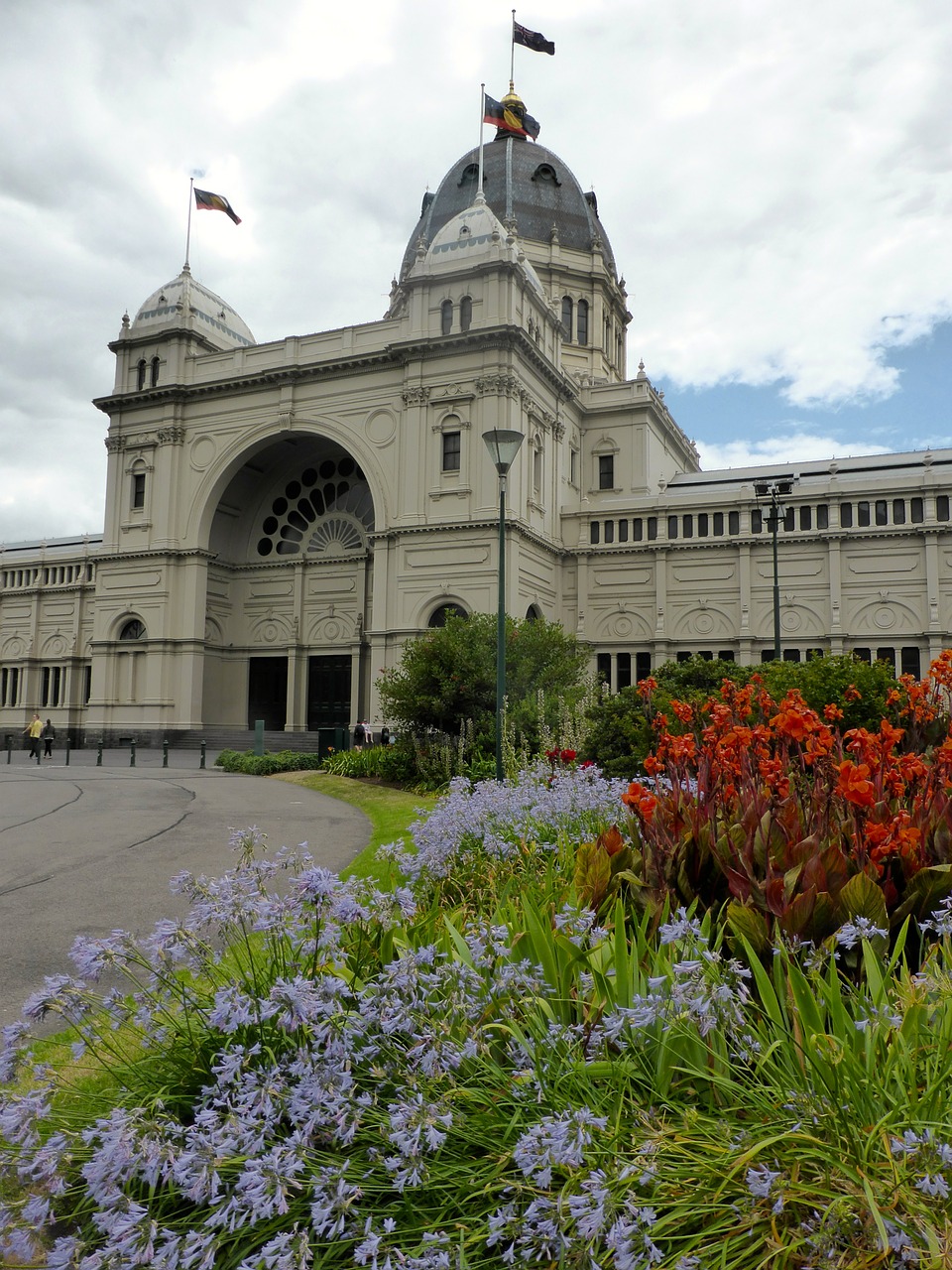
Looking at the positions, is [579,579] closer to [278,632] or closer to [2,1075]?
[278,632]

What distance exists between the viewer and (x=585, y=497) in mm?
45031

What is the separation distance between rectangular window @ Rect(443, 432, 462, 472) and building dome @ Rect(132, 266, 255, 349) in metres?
14.1

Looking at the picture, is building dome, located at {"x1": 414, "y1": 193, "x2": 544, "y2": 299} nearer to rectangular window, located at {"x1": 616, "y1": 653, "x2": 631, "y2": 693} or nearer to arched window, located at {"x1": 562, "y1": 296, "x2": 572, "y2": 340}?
arched window, located at {"x1": 562, "y1": 296, "x2": 572, "y2": 340}

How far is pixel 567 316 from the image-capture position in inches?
2079

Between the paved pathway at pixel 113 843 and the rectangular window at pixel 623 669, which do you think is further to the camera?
the rectangular window at pixel 623 669

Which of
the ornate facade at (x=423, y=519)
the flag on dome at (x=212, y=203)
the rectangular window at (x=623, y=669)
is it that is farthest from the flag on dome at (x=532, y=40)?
the rectangular window at (x=623, y=669)

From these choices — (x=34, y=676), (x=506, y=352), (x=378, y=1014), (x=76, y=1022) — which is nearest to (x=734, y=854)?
(x=378, y=1014)

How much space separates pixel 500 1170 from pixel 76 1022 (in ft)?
4.76

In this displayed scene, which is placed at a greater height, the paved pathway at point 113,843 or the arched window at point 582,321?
the arched window at point 582,321

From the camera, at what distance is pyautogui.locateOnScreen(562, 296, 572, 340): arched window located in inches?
2062

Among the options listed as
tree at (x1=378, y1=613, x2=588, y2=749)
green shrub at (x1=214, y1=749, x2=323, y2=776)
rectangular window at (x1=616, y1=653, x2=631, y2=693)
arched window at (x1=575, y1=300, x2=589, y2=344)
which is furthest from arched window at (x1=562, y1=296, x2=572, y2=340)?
tree at (x1=378, y1=613, x2=588, y2=749)

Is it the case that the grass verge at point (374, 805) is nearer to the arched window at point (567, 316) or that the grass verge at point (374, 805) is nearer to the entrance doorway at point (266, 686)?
the entrance doorway at point (266, 686)

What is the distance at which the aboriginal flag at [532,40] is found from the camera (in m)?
47.0

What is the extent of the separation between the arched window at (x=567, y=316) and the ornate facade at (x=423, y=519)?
5.91m
